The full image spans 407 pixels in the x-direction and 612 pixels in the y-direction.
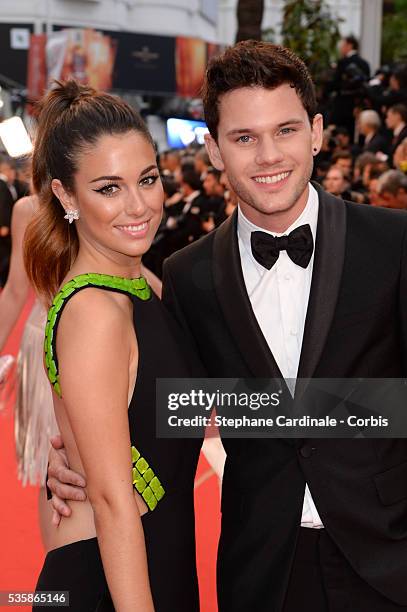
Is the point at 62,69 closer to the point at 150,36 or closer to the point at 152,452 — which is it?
the point at 150,36

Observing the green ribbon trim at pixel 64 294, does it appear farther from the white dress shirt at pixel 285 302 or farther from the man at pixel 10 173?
the man at pixel 10 173

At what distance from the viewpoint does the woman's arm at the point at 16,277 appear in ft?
12.4

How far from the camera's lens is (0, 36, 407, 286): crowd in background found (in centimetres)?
756

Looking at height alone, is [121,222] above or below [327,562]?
above

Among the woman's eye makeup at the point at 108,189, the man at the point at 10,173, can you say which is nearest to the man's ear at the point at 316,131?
the woman's eye makeup at the point at 108,189

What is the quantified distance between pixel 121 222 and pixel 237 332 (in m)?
0.42

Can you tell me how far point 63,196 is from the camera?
2.16 meters

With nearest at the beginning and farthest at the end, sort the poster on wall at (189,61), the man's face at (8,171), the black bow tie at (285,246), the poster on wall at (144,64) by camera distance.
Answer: the black bow tie at (285,246) < the man's face at (8,171) < the poster on wall at (144,64) < the poster on wall at (189,61)

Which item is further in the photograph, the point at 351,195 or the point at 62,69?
the point at 62,69

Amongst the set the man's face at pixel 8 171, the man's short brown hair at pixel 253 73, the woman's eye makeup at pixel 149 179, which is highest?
the man's face at pixel 8 171

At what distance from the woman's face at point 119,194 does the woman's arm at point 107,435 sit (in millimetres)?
249

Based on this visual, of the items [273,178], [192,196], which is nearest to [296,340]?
[273,178]

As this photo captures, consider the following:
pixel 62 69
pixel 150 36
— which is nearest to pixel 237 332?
pixel 62 69

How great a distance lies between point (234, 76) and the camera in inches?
89.8
